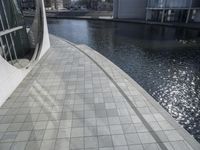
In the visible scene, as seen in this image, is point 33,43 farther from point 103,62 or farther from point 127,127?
point 127,127

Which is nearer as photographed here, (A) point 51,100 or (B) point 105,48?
(A) point 51,100

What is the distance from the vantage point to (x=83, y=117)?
4.16 metres

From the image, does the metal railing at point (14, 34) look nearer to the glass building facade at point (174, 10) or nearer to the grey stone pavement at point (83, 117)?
the grey stone pavement at point (83, 117)

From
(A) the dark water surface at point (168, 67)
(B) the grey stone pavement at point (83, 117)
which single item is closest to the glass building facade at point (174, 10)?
(A) the dark water surface at point (168, 67)

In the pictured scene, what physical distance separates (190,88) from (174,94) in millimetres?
1018

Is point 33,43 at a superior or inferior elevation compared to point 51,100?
superior

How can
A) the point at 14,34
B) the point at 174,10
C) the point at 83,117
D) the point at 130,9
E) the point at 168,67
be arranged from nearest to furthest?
the point at 83,117, the point at 14,34, the point at 168,67, the point at 174,10, the point at 130,9

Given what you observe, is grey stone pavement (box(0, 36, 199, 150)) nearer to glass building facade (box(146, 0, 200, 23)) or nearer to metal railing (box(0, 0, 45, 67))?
metal railing (box(0, 0, 45, 67))

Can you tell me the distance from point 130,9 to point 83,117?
1164 inches

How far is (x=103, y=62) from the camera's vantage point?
26.6 feet

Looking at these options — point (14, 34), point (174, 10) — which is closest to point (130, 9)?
point (174, 10)

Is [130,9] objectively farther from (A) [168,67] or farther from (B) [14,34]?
(B) [14,34]

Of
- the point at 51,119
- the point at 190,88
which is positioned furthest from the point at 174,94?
the point at 51,119

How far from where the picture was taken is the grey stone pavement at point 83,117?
3424 millimetres
